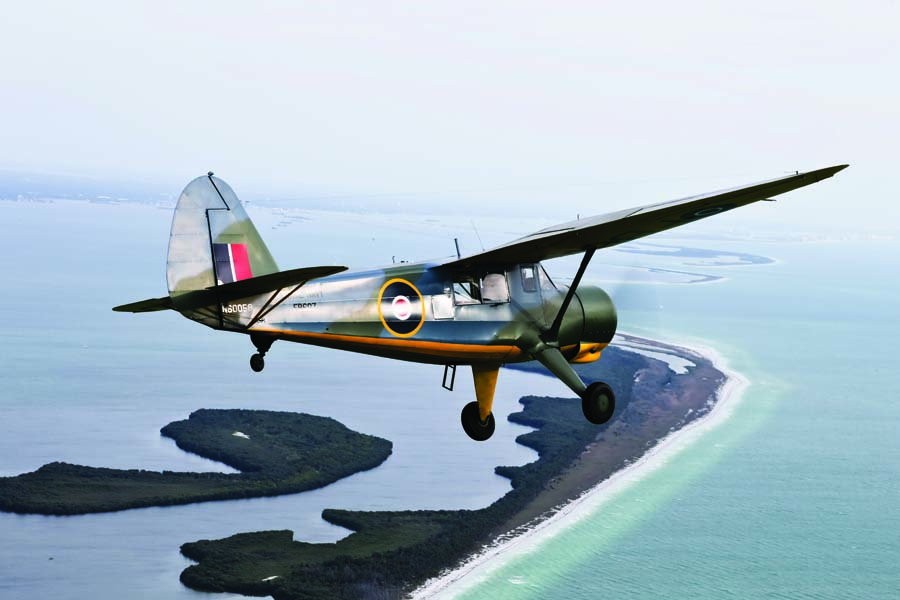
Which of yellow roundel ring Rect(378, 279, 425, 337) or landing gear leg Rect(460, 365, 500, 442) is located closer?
yellow roundel ring Rect(378, 279, 425, 337)

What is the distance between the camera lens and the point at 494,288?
64.1ft

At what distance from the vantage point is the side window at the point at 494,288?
19453 millimetres

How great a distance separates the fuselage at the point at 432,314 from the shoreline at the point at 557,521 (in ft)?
403

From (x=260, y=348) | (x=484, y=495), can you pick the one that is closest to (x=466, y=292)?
(x=260, y=348)

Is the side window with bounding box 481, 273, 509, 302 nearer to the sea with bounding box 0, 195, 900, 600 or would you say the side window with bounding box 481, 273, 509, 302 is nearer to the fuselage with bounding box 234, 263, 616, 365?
the fuselage with bounding box 234, 263, 616, 365

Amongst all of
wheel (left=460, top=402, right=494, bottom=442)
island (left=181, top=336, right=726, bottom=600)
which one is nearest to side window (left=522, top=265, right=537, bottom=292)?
wheel (left=460, top=402, right=494, bottom=442)

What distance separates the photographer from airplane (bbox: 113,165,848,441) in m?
17.3

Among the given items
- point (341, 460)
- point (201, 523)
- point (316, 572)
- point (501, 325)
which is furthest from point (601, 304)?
point (341, 460)

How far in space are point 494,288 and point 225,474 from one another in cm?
14140

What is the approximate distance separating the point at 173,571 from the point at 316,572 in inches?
672

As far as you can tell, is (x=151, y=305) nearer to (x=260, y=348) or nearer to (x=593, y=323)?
(x=260, y=348)

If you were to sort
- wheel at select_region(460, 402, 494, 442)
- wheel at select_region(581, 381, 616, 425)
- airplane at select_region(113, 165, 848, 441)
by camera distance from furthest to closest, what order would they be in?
wheel at select_region(460, 402, 494, 442) → wheel at select_region(581, 381, 616, 425) → airplane at select_region(113, 165, 848, 441)

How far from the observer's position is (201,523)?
461 feet

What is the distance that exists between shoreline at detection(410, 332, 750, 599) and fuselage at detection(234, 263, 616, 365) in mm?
122740
